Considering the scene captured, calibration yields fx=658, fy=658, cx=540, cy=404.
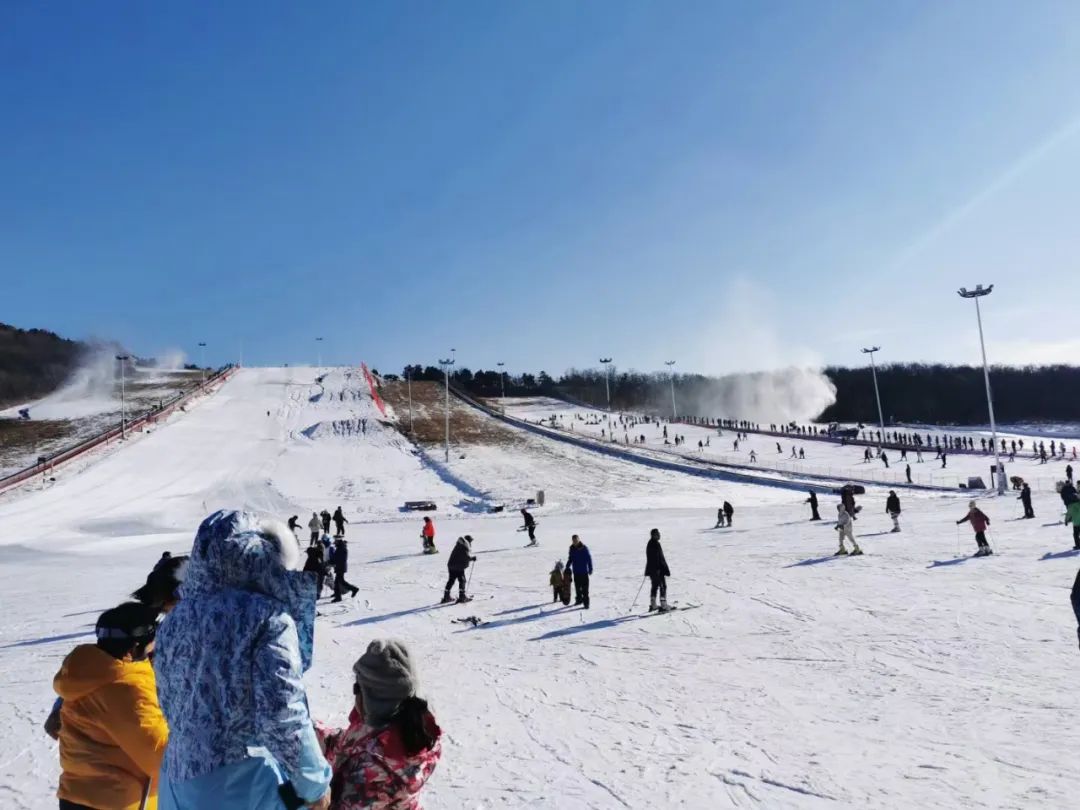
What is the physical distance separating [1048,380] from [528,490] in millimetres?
121632

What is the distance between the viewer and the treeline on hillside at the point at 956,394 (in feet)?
358

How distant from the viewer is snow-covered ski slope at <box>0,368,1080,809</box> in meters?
4.77

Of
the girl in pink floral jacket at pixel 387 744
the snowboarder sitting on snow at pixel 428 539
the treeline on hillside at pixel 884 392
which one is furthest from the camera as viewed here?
the treeline on hillside at pixel 884 392

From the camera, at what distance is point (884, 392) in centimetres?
12488

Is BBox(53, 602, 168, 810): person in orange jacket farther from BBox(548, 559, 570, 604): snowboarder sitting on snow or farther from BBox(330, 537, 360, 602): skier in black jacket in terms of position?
BBox(330, 537, 360, 602): skier in black jacket

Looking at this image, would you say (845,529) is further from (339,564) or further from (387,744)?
(387,744)

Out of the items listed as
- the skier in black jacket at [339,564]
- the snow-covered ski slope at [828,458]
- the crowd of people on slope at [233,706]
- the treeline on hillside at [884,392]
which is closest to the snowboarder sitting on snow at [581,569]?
the skier in black jacket at [339,564]

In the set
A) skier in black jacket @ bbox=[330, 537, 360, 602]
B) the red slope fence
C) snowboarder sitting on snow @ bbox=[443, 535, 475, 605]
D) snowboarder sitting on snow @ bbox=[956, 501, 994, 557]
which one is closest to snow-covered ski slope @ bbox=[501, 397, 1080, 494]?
snowboarder sitting on snow @ bbox=[956, 501, 994, 557]

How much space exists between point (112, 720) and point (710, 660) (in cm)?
672

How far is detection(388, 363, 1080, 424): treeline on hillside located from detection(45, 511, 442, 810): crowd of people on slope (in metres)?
94.2

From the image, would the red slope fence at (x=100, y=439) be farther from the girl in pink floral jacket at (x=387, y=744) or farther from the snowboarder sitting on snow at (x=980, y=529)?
the snowboarder sitting on snow at (x=980, y=529)

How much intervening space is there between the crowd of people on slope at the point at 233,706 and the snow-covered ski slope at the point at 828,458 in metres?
32.5

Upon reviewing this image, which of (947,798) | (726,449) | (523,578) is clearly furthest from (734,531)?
(726,449)

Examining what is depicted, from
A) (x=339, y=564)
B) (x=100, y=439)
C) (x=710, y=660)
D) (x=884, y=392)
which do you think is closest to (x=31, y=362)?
(x=100, y=439)
